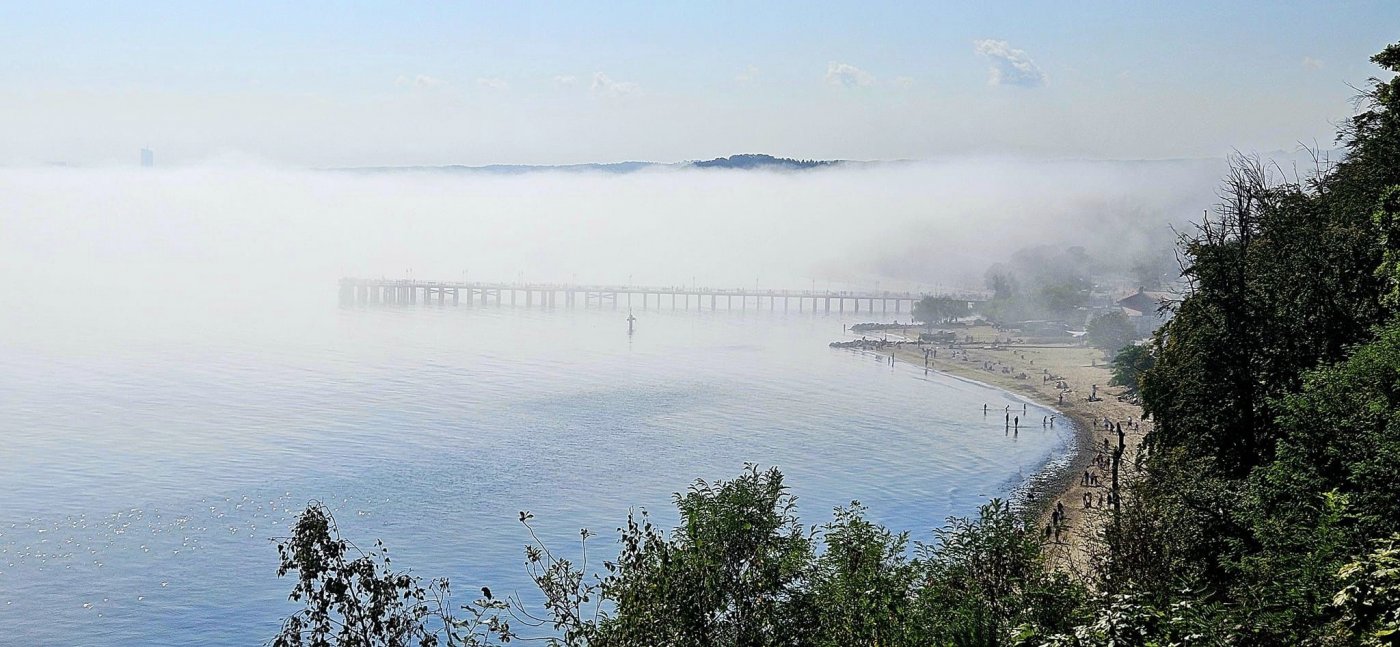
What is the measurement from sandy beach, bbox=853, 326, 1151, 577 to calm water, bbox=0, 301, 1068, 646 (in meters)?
2.67

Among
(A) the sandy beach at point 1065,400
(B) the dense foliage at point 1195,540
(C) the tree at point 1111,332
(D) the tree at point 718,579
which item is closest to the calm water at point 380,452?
(A) the sandy beach at point 1065,400

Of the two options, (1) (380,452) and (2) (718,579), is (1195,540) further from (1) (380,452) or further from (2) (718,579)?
(1) (380,452)

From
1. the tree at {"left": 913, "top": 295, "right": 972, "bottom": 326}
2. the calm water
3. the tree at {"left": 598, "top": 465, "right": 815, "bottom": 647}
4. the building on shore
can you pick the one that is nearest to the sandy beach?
the calm water

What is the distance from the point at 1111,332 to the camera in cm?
11281

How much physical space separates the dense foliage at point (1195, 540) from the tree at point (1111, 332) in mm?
86919

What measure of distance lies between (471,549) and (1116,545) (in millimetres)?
23005

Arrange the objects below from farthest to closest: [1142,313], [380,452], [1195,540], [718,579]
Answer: [1142,313]
[380,452]
[1195,540]
[718,579]

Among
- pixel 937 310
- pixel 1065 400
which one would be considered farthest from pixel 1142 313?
pixel 1065 400

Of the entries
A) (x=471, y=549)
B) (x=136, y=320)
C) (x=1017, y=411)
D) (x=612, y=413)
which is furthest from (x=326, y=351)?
(x=471, y=549)

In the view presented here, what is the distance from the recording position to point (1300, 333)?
74.5ft

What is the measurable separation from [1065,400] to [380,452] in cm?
4781

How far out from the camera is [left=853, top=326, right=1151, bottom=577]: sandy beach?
37375 millimetres

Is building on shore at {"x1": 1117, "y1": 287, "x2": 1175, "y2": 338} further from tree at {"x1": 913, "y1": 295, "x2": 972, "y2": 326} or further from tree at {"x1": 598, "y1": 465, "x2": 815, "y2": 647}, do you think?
tree at {"x1": 598, "y1": 465, "x2": 815, "y2": 647}

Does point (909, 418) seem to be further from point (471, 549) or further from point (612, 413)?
point (471, 549)
